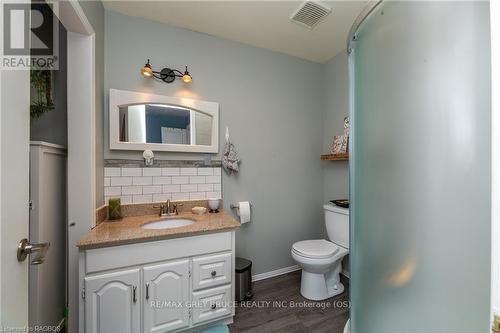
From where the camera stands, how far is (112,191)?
1575mm

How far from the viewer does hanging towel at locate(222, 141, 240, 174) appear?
74.8 inches

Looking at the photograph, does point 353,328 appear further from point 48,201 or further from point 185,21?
point 185,21

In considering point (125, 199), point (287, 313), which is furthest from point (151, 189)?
point (287, 313)

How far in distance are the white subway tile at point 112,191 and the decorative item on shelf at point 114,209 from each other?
0.08 metres

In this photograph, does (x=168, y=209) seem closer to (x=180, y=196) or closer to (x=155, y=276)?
(x=180, y=196)

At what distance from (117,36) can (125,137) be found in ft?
2.65

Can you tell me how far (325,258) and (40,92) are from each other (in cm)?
241

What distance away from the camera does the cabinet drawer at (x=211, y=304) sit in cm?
133

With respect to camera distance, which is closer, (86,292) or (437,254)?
(437,254)

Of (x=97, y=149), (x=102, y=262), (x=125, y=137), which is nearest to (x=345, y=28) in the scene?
(x=125, y=137)

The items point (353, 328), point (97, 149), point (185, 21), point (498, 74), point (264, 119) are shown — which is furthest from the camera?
point (264, 119)

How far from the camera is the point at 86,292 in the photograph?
110 centimetres

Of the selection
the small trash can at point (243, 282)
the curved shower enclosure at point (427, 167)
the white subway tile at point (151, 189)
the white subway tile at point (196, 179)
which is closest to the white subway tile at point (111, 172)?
the white subway tile at point (151, 189)

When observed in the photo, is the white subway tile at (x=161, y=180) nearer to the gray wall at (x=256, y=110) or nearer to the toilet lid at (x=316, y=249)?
the gray wall at (x=256, y=110)
